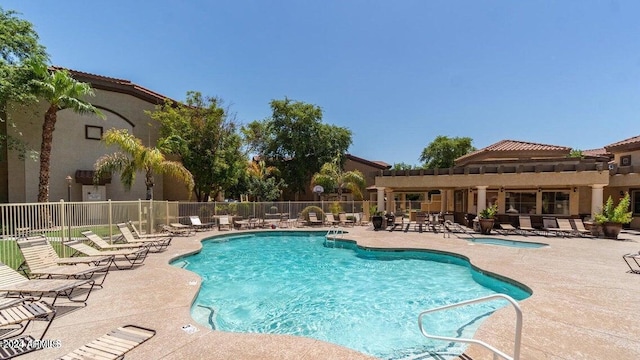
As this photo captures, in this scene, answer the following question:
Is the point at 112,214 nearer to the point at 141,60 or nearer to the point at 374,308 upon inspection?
the point at 374,308

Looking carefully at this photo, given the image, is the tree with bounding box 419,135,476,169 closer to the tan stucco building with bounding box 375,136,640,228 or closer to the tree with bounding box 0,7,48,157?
the tan stucco building with bounding box 375,136,640,228

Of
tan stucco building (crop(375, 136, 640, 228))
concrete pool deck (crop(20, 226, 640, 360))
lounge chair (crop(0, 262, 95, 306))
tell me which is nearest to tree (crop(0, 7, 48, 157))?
concrete pool deck (crop(20, 226, 640, 360))

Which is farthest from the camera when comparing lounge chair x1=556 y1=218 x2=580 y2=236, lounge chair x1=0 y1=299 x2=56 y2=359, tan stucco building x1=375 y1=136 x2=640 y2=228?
tan stucco building x1=375 y1=136 x2=640 y2=228

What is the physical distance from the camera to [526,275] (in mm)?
7594

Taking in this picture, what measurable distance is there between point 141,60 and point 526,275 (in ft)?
72.0

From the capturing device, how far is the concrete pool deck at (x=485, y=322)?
12.6ft

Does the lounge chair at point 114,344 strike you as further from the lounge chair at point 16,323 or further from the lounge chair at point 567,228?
the lounge chair at point 567,228

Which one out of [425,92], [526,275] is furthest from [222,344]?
[425,92]

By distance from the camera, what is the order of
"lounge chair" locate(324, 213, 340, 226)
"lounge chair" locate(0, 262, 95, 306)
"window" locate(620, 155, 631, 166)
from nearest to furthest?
1. "lounge chair" locate(0, 262, 95, 306)
2. "window" locate(620, 155, 631, 166)
3. "lounge chair" locate(324, 213, 340, 226)

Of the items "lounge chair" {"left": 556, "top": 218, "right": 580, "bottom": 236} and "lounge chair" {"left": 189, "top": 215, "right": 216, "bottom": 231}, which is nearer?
"lounge chair" {"left": 556, "top": 218, "right": 580, "bottom": 236}

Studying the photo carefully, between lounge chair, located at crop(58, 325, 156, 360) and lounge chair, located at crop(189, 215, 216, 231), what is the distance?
44.4 feet

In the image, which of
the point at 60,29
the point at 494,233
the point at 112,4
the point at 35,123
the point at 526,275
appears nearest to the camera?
the point at 526,275

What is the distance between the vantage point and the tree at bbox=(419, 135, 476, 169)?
125ft

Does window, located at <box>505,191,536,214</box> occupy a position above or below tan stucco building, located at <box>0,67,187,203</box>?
below
